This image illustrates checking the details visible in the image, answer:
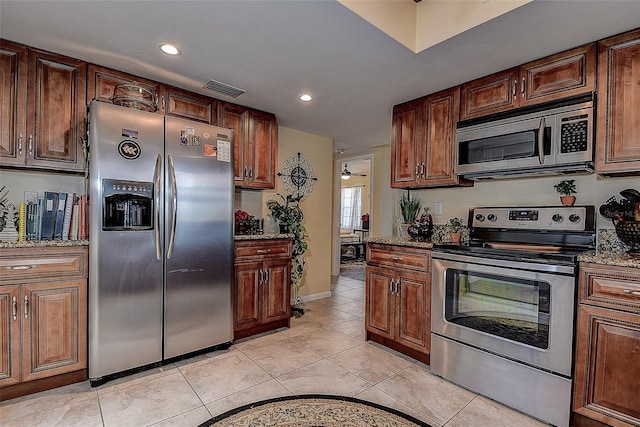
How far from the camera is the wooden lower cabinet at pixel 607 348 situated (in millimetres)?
1600

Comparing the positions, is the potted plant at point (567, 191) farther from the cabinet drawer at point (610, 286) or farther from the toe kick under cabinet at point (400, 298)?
the toe kick under cabinet at point (400, 298)

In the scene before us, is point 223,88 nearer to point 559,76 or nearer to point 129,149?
point 129,149

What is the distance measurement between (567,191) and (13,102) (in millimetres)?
3924

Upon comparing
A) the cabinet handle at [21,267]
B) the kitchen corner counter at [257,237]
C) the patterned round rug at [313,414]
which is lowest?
the patterned round rug at [313,414]

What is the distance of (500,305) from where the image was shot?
207 centimetres

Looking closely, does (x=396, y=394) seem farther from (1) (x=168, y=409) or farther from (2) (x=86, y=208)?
(2) (x=86, y=208)

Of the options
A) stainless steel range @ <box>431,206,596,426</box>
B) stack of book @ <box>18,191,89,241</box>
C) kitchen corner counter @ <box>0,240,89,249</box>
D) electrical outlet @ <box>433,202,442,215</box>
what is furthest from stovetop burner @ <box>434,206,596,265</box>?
stack of book @ <box>18,191,89,241</box>

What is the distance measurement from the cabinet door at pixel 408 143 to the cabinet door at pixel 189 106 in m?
1.82

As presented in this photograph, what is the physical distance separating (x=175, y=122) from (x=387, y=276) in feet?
7.15

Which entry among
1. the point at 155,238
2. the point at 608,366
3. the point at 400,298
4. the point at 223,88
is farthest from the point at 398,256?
the point at 223,88

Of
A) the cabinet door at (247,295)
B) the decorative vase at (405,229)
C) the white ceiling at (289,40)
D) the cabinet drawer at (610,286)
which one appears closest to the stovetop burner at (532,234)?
the cabinet drawer at (610,286)

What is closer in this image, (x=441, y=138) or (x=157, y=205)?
(x=157, y=205)

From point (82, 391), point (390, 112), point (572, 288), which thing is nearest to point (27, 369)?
point (82, 391)

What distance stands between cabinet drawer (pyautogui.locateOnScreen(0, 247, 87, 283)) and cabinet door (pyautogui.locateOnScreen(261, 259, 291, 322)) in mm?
1466
